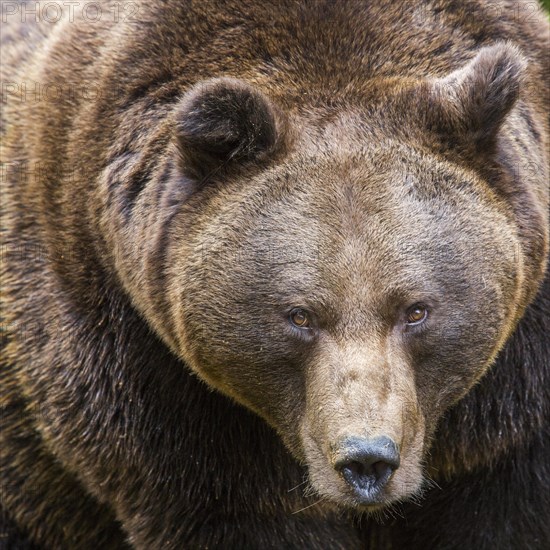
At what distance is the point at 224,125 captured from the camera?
5.93 metres

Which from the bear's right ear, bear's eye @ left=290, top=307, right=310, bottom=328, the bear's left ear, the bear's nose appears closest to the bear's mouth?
the bear's nose

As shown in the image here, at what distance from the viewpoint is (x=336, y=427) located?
556 cm

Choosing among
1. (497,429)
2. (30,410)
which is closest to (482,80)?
(497,429)

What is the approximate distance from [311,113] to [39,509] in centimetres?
325

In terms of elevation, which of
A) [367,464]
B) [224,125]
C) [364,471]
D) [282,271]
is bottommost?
[364,471]

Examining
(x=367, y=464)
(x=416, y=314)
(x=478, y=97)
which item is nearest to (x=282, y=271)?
(x=416, y=314)

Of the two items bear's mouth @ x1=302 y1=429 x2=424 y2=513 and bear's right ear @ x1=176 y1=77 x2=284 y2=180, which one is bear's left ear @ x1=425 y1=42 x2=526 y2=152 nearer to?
bear's right ear @ x1=176 y1=77 x2=284 y2=180

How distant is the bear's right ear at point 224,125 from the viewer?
5.84 metres

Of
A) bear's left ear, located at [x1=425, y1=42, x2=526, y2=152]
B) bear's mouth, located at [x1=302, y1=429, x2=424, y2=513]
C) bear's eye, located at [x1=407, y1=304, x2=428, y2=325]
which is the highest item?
bear's left ear, located at [x1=425, y1=42, x2=526, y2=152]

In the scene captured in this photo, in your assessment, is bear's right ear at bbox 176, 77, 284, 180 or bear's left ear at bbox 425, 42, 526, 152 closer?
bear's right ear at bbox 176, 77, 284, 180

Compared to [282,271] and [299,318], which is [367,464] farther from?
[282,271]

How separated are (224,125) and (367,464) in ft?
5.64

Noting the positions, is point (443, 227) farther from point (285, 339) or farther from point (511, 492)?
point (511, 492)

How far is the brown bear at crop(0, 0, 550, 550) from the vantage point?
5.83 meters
